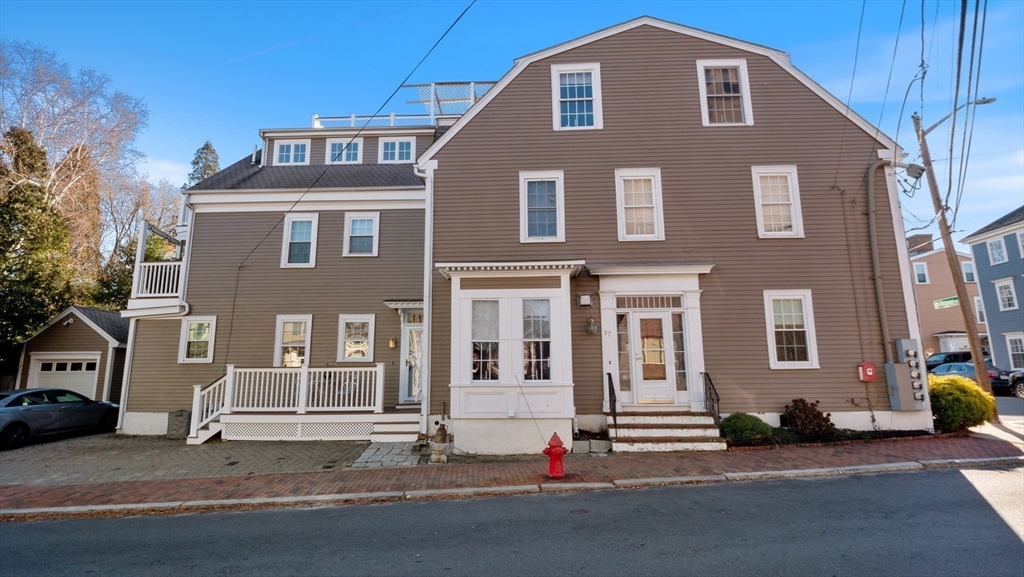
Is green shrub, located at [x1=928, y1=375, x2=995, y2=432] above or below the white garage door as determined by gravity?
below

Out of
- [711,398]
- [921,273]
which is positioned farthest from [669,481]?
[921,273]

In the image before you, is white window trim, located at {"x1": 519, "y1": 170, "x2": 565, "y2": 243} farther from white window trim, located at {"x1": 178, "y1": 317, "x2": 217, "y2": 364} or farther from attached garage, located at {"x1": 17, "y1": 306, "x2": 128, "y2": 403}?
attached garage, located at {"x1": 17, "y1": 306, "x2": 128, "y2": 403}

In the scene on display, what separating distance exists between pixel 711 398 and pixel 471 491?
583cm

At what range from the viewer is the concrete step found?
9.42 meters

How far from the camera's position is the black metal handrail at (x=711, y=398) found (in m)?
9.79

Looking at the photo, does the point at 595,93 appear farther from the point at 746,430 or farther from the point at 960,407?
the point at 960,407

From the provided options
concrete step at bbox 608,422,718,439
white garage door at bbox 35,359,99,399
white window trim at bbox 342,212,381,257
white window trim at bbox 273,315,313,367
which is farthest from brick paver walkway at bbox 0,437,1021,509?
white garage door at bbox 35,359,99,399

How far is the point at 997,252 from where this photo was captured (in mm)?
25344

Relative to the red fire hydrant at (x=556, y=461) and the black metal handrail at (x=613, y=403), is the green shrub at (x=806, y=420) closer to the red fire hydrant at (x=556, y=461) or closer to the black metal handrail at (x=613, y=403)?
the black metal handrail at (x=613, y=403)

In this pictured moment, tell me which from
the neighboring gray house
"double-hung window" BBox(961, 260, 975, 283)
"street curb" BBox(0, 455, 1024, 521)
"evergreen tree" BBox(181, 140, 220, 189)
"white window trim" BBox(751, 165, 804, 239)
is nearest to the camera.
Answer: "street curb" BBox(0, 455, 1024, 521)

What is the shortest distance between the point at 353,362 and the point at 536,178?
7.24 m

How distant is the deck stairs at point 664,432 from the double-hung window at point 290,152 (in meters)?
14.1

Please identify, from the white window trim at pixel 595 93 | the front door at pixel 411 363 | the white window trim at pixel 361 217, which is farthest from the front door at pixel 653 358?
the white window trim at pixel 361 217

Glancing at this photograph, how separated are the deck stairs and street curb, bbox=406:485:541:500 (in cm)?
283
